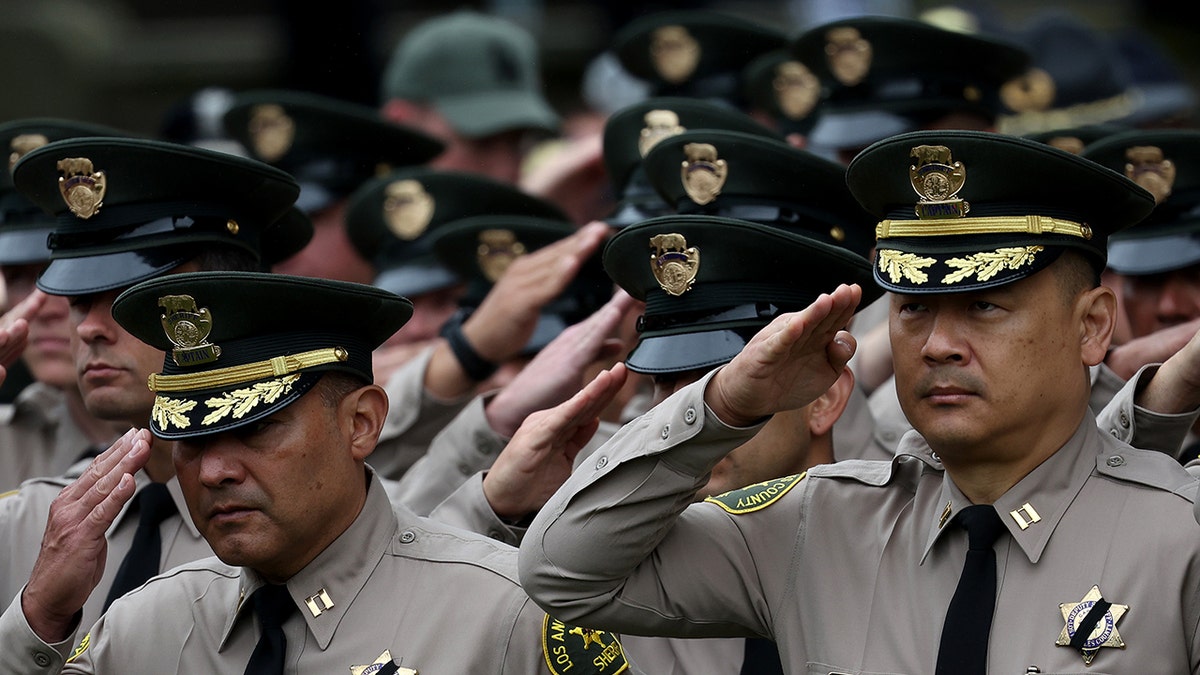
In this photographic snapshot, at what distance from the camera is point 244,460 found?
15.2 feet

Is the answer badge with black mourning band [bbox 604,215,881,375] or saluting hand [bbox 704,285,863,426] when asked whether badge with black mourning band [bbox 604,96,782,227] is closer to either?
badge with black mourning band [bbox 604,215,881,375]

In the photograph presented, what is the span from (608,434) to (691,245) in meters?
1.54

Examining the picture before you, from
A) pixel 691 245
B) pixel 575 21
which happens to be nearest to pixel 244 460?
pixel 691 245

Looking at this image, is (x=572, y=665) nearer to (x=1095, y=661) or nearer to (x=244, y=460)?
(x=244, y=460)

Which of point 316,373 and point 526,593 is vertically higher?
point 316,373

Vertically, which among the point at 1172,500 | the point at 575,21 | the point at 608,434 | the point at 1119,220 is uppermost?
the point at 1119,220

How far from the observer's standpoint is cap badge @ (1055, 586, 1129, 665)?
4027mm

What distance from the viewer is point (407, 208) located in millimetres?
7949

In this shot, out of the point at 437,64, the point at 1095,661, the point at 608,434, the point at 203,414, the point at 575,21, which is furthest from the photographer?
the point at 575,21

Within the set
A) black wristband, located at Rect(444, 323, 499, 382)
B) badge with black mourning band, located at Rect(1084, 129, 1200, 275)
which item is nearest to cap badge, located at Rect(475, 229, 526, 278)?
black wristband, located at Rect(444, 323, 499, 382)

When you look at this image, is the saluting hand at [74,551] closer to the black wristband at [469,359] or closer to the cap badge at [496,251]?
the black wristband at [469,359]

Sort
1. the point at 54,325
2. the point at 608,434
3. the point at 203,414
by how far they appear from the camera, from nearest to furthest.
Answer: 1. the point at 203,414
2. the point at 608,434
3. the point at 54,325

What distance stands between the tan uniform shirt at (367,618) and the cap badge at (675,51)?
3.82 metres

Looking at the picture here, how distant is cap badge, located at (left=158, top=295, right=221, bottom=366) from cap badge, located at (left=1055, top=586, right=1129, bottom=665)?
6.75 feet
